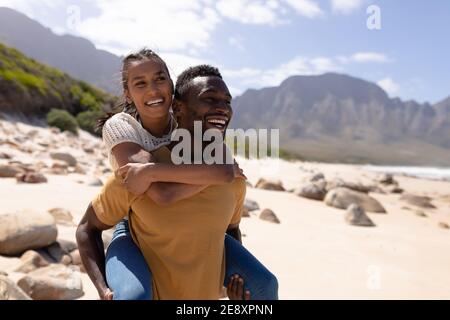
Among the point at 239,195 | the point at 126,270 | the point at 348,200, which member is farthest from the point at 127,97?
the point at 348,200

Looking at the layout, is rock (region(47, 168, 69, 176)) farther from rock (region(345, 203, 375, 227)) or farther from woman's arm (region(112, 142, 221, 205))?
woman's arm (region(112, 142, 221, 205))

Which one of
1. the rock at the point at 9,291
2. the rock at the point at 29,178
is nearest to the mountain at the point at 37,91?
the rock at the point at 29,178

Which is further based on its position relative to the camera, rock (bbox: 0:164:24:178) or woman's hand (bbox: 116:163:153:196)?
rock (bbox: 0:164:24:178)

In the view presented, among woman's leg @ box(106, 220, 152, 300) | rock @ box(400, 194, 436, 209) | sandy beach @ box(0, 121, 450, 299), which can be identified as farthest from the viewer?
rock @ box(400, 194, 436, 209)

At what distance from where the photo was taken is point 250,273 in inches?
82.8

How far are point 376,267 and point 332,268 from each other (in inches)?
25.9

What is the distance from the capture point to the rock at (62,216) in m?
5.30

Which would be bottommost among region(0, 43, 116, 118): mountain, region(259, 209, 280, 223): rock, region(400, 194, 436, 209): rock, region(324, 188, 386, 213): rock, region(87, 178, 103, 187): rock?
region(400, 194, 436, 209): rock

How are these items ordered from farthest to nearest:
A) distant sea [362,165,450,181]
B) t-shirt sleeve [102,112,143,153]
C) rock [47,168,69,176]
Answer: distant sea [362,165,450,181], rock [47,168,69,176], t-shirt sleeve [102,112,143,153]

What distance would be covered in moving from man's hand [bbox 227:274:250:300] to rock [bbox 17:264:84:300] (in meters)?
2.09

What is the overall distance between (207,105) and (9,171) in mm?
6965

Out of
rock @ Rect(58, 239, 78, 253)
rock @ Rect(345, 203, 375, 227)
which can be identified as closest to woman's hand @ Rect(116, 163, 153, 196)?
rock @ Rect(58, 239, 78, 253)

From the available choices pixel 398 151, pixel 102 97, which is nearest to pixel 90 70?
pixel 398 151

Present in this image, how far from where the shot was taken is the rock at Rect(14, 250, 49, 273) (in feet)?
13.1
